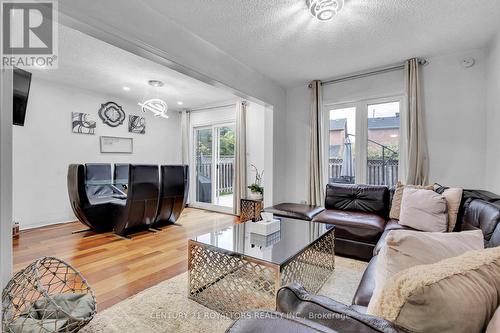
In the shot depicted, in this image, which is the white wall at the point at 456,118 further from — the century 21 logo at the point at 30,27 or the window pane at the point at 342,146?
the century 21 logo at the point at 30,27

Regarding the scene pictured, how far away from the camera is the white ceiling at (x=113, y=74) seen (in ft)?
9.36

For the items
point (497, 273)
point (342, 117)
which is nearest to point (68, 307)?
point (497, 273)

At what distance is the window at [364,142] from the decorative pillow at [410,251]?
2.91 m

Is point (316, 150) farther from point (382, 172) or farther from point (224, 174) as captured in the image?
point (224, 174)

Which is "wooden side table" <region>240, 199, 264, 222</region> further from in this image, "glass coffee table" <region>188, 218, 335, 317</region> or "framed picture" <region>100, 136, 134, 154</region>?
"framed picture" <region>100, 136, 134, 154</region>

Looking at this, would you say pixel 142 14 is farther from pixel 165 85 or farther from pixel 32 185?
pixel 32 185

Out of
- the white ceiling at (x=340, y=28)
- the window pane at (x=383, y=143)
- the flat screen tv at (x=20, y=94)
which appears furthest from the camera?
the window pane at (x=383, y=143)

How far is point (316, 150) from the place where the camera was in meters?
3.89

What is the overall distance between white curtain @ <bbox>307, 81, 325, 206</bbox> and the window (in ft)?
0.63

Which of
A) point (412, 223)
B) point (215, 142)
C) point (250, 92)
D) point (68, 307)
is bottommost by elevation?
point (68, 307)

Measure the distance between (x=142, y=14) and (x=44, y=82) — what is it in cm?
319

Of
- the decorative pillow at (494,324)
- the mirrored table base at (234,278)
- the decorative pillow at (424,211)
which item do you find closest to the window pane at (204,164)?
the mirrored table base at (234,278)

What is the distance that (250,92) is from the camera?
11.4 feet

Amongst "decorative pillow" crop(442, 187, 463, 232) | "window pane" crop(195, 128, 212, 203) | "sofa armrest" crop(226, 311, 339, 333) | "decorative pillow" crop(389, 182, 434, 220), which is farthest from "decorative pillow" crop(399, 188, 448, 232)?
"window pane" crop(195, 128, 212, 203)
